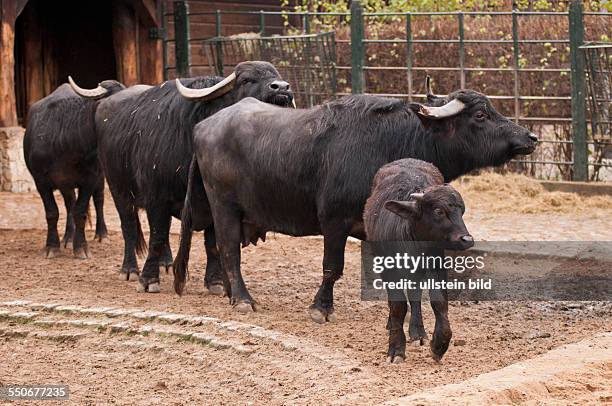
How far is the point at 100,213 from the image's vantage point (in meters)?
14.5

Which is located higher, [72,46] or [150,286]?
[72,46]

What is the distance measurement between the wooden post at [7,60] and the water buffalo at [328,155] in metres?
8.24

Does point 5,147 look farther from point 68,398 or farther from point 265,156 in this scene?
point 68,398

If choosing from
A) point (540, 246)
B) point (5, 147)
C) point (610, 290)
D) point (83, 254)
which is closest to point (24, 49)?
point (5, 147)

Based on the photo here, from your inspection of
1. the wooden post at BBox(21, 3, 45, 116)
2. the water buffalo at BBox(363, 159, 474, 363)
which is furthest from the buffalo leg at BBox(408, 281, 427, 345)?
the wooden post at BBox(21, 3, 45, 116)

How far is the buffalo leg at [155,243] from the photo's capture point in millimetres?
11625

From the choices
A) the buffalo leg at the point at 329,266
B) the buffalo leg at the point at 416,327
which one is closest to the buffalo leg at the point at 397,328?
the buffalo leg at the point at 416,327

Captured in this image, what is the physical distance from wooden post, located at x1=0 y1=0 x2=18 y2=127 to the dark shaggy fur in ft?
21.2

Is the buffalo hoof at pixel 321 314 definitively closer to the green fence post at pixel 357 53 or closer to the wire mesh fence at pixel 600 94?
the wire mesh fence at pixel 600 94

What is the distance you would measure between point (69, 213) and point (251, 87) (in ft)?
11.9

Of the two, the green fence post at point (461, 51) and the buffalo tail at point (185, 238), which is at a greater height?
the green fence post at point (461, 51)

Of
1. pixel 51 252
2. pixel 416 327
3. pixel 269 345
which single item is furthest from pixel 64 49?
pixel 416 327

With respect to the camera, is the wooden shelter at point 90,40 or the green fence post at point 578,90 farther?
the wooden shelter at point 90,40

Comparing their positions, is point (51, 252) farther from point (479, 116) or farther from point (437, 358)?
point (437, 358)
